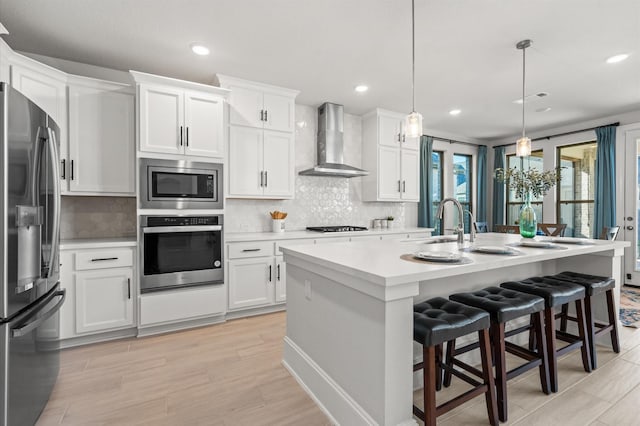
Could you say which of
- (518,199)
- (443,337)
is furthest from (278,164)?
(518,199)

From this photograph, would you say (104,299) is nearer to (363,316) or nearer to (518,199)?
(363,316)

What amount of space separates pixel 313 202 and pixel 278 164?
0.90 m

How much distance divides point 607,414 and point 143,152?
385 centimetres

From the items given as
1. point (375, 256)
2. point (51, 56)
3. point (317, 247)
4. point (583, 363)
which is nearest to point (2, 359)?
point (317, 247)

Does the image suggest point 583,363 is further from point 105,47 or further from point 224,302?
point 105,47

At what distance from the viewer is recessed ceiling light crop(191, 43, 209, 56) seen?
9.21 feet

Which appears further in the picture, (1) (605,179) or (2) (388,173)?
(1) (605,179)

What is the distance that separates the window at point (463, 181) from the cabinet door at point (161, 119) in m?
5.11

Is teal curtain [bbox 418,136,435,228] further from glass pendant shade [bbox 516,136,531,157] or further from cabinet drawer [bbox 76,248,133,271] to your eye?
cabinet drawer [bbox 76,248,133,271]

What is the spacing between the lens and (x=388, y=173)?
4719mm

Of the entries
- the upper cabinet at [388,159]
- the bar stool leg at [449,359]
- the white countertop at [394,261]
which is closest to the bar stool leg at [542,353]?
the white countertop at [394,261]

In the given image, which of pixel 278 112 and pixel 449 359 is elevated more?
pixel 278 112

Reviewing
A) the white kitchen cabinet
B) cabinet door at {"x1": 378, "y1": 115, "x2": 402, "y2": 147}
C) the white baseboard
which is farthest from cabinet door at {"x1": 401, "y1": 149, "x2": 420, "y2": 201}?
the white kitchen cabinet

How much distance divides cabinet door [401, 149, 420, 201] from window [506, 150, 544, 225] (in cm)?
256
